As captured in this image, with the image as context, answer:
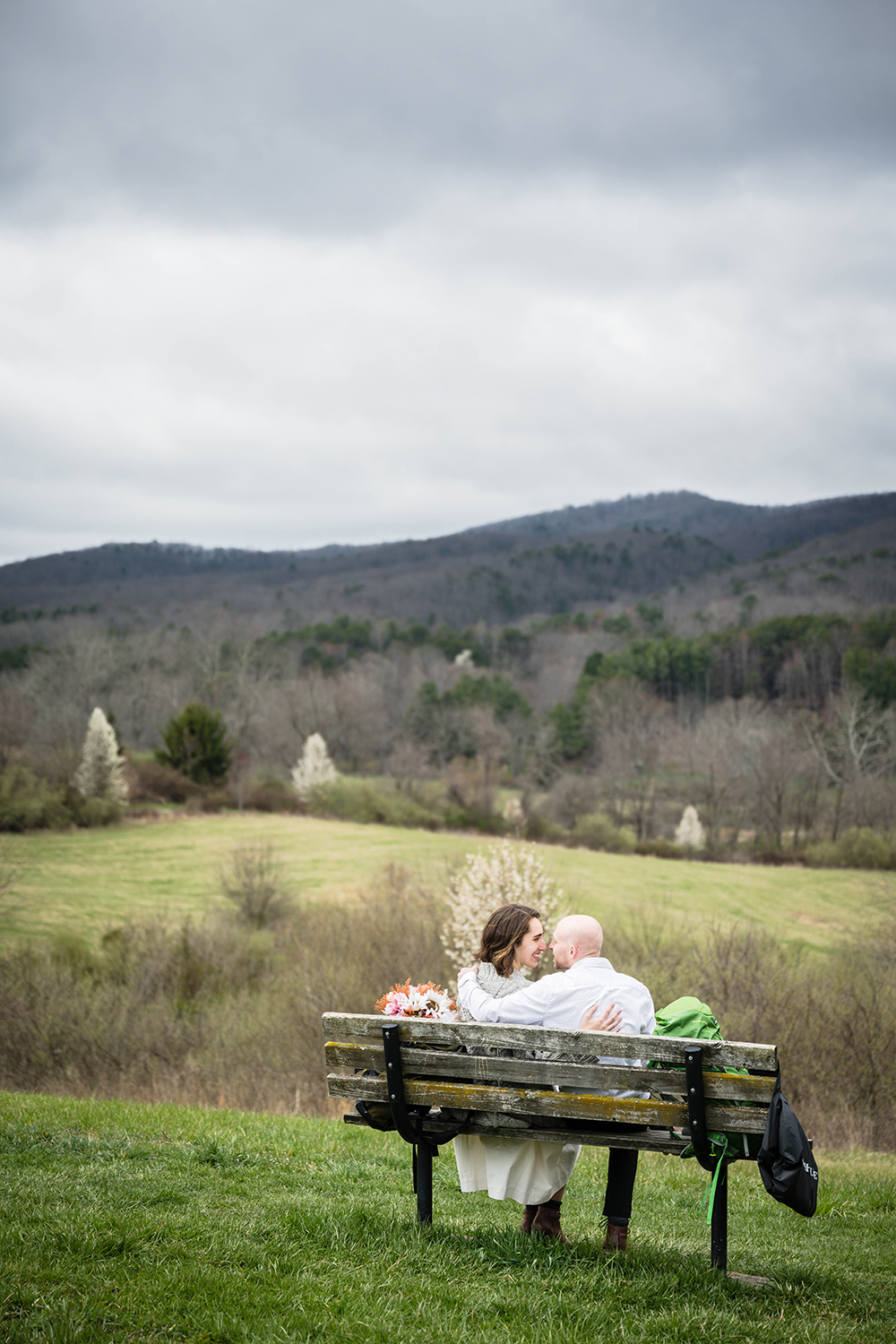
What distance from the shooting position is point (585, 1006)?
494 cm

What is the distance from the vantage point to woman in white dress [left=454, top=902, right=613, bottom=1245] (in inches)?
194

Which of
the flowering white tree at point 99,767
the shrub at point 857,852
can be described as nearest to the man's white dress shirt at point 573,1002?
the shrub at point 857,852

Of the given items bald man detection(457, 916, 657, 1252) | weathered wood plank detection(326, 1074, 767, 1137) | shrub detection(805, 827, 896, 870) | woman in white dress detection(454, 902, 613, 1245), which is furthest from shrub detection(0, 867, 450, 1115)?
shrub detection(805, 827, 896, 870)

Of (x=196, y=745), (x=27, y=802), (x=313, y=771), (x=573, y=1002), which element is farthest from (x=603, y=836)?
(x=573, y=1002)

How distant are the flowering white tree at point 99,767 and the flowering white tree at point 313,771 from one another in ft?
40.4

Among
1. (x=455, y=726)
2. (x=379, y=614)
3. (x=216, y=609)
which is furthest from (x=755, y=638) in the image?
(x=216, y=609)

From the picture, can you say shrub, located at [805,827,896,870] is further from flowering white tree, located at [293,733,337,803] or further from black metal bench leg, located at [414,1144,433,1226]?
black metal bench leg, located at [414,1144,433,1226]

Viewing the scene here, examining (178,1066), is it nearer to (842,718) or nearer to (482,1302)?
(482,1302)

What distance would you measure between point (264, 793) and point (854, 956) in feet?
149

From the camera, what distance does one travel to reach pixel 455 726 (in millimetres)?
83250

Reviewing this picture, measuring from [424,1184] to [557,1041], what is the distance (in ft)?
3.98

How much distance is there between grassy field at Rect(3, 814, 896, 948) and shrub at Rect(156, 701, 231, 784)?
803 cm

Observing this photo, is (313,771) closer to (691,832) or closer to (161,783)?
(161,783)

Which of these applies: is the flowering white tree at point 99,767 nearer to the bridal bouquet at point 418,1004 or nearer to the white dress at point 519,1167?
the bridal bouquet at point 418,1004
